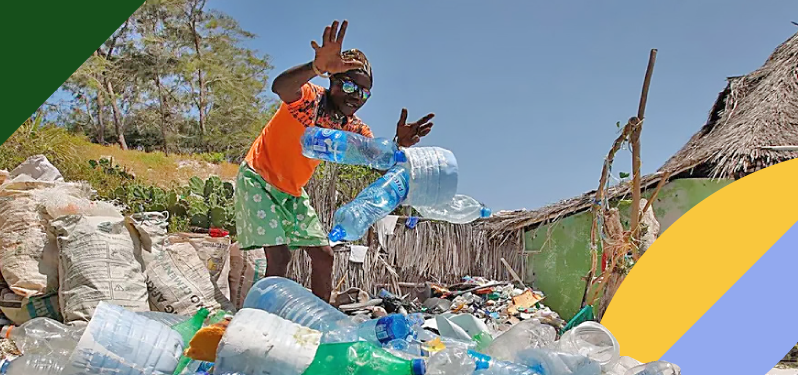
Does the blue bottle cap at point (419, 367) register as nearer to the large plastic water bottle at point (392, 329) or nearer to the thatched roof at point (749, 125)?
the large plastic water bottle at point (392, 329)

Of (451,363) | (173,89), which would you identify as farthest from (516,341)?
(173,89)

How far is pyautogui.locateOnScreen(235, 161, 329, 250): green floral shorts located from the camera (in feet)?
9.59

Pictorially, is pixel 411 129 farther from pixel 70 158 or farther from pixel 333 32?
pixel 70 158

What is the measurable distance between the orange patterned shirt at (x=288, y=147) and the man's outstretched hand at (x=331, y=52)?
36cm

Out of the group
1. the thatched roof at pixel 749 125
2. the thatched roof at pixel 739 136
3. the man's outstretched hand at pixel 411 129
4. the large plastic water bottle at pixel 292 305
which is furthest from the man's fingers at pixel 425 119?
the thatched roof at pixel 749 125

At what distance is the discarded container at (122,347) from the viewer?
5.03 ft

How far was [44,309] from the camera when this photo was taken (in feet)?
11.3

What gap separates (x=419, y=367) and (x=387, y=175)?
1192mm

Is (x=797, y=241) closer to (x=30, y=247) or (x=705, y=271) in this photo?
(x=705, y=271)

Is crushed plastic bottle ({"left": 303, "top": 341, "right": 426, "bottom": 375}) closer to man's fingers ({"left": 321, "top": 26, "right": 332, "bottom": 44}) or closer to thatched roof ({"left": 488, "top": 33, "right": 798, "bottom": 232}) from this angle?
man's fingers ({"left": 321, "top": 26, "right": 332, "bottom": 44})

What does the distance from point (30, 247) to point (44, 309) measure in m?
0.41

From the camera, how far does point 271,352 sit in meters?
1.56

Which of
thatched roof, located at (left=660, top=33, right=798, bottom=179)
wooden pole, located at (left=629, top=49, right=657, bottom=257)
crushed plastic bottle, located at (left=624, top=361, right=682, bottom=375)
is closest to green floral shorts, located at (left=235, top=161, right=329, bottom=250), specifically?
crushed plastic bottle, located at (left=624, top=361, right=682, bottom=375)

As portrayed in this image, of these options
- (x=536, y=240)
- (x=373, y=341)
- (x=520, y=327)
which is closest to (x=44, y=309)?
(x=373, y=341)
